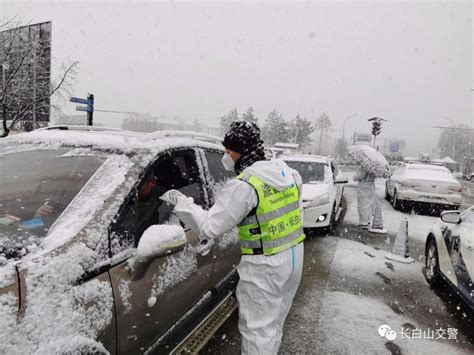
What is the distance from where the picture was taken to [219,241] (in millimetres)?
3146

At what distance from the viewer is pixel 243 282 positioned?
250 centimetres

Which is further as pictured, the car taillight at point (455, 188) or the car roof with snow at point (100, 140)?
the car taillight at point (455, 188)

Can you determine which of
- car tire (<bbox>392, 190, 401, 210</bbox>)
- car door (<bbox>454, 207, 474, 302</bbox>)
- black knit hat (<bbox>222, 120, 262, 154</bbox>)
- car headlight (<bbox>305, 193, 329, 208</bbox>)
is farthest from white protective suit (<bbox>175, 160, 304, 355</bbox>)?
car tire (<bbox>392, 190, 401, 210</bbox>)

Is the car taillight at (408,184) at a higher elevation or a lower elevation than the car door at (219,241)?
lower

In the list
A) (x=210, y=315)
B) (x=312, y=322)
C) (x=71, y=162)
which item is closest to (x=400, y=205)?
(x=312, y=322)

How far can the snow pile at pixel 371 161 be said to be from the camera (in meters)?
8.72

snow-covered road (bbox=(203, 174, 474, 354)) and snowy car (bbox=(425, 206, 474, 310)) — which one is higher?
snowy car (bbox=(425, 206, 474, 310))

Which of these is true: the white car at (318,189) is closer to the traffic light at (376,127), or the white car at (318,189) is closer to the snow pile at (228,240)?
the snow pile at (228,240)

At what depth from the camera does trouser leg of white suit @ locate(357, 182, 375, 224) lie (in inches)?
351

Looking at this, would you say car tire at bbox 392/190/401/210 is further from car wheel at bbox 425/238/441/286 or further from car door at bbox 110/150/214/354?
car door at bbox 110/150/214/354

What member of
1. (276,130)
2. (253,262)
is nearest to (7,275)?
(253,262)

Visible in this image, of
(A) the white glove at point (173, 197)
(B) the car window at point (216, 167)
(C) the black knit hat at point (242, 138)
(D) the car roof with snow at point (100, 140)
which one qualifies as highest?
(C) the black knit hat at point (242, 138)

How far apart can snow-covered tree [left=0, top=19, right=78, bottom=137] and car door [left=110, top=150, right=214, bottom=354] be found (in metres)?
20.3

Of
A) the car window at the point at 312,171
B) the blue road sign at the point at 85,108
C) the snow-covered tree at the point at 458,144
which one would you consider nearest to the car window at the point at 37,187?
the car window at the point at 312,171
